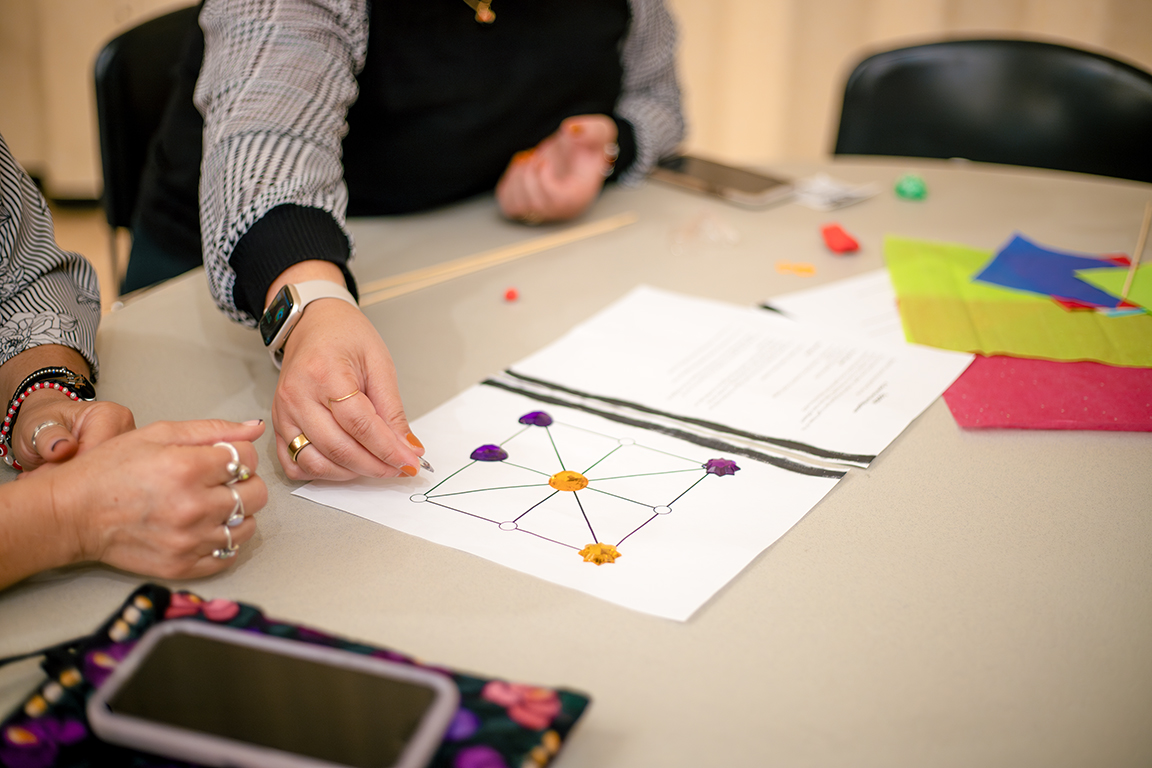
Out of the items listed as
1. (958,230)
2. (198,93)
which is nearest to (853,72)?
(958,230)

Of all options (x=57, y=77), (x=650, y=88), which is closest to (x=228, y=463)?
(x=650, y=88)

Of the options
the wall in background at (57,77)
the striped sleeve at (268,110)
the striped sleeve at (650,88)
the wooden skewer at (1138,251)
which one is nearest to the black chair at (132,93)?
the striped sleeve at (268,110)

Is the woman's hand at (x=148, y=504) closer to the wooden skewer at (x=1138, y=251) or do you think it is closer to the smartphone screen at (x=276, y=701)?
the smartphone screen at (x=276, y=701)

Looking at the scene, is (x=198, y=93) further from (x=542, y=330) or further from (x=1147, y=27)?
(x=1147, y=27)

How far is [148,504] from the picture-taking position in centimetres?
51

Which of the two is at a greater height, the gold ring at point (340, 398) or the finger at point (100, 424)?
the gold ring at point (340, 398)

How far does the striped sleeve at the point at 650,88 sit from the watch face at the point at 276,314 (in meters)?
0.70

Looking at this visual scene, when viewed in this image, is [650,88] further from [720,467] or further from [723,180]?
[720,467]

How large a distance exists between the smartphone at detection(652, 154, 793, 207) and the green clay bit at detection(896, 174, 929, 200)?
0.15 metres

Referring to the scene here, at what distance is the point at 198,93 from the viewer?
898mm

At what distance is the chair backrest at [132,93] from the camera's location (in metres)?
1.15

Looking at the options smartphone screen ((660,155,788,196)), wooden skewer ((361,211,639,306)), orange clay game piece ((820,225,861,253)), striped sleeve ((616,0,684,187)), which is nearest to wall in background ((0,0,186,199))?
striped sleeve ((616,0,684,187))

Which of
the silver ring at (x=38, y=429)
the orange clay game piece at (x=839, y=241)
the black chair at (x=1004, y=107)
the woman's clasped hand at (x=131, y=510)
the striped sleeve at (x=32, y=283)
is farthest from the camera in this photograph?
the black chair at (x=1004, y=107)

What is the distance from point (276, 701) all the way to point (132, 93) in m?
1.04
